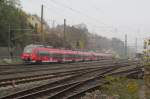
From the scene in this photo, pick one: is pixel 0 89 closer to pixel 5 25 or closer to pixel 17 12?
pixel 5 25

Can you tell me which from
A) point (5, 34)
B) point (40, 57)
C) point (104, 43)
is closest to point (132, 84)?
point (40, 57)

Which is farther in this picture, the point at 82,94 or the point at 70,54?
the point at 70,54

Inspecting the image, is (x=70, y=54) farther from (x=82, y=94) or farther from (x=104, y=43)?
(x=104, y=43)

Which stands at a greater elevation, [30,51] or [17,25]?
[17,25]

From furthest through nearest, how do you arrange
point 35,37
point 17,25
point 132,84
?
point 35,37 < point 17,25 < point 132,84

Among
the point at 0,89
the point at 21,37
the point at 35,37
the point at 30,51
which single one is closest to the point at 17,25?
the point at 21,37

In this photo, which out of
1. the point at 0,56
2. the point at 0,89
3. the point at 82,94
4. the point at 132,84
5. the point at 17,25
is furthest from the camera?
the point at 17,25

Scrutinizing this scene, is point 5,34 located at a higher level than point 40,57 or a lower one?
higher

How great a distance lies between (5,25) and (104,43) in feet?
256

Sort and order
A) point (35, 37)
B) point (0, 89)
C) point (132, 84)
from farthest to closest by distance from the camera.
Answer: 1. point (35, 37)
2. point (0, 89)
3. point (132, 84)

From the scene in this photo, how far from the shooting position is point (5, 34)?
190ft

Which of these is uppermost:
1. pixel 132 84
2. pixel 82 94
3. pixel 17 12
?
pixel 17 12

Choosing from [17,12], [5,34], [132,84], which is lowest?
[132,84]

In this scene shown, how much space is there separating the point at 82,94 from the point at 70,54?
43.0m
